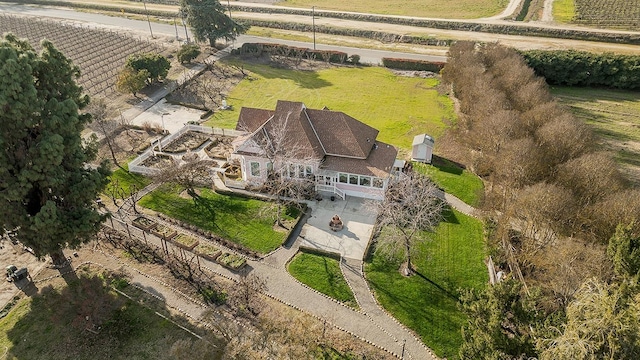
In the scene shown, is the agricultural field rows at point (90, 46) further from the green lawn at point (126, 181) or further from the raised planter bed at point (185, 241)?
the raised planter bed at point (185, 241)

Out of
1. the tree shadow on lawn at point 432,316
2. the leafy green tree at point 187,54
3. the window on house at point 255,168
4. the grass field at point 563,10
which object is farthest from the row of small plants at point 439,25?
the tree shadow on lawn at point 432,316

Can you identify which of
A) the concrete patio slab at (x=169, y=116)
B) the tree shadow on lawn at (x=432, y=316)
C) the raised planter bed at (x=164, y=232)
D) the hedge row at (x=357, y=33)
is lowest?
the tree shadow on lawn at (x=432, y=316)

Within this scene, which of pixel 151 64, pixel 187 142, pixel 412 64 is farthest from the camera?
pixel 412 64

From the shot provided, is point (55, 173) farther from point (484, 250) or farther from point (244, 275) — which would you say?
point (484, 250)

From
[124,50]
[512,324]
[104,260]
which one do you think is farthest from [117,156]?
[512,324]

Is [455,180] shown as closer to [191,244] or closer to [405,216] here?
[405,216]

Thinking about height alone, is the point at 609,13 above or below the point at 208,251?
above

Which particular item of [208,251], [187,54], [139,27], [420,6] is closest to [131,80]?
[187,54]
